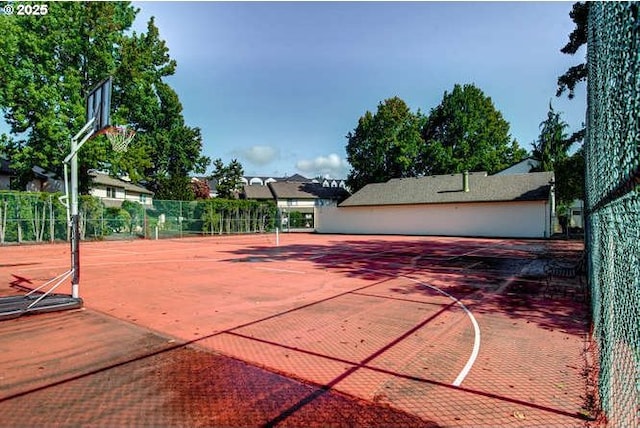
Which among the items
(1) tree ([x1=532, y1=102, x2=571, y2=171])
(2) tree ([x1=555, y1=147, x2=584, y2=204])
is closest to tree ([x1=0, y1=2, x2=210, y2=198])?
(2) tree ([x1=555, y1=147, x2=584, y2=204])

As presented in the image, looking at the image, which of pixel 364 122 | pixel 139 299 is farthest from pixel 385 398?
pixel 364 122

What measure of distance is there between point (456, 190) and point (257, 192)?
3831 cm

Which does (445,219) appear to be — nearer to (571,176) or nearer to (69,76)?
(571,176)

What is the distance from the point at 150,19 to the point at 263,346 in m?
42.6

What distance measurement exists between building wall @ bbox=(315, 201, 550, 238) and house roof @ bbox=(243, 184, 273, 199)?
21353 mm

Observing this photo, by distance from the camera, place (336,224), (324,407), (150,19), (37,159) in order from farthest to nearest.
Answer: (336,224) → (150,19) → (37,159) → (324,407)

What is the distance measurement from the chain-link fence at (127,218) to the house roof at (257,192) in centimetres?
2202

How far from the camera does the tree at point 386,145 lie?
48031 mm

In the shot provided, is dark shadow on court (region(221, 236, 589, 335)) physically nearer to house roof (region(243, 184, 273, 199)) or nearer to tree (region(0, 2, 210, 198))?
tree (region(0, 2, 210, 198))

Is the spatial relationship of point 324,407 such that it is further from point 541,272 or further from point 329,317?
point 541,272

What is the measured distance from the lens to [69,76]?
2967 centimetres

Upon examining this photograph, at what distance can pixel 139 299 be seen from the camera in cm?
825

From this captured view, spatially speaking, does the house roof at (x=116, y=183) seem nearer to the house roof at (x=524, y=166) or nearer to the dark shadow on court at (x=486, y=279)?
the dark shadow on court at (x=486, y=279)

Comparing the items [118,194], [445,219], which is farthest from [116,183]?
[445,219]
